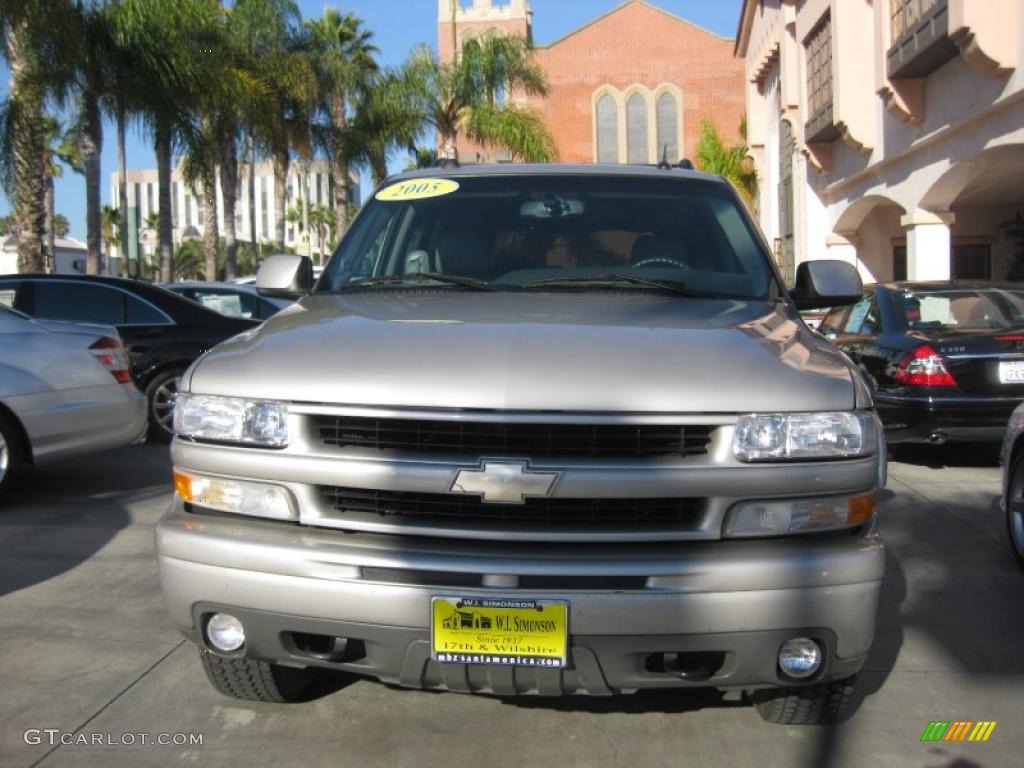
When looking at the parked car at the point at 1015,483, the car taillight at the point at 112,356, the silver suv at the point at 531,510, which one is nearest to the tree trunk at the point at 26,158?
the car taillight at the point at 112,356

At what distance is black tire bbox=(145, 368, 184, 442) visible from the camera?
373 inches

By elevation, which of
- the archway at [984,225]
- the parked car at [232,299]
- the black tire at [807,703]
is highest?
the archway at [984,225]

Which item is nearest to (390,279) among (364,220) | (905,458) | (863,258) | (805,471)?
(364,220)

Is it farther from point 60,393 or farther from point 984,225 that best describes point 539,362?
point 984,225

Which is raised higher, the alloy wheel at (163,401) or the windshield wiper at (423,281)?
the windshield wiper at (423,281)

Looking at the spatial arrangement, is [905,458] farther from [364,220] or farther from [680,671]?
[680,671]

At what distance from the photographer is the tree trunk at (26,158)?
1612 cm

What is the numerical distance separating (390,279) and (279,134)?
23.1m

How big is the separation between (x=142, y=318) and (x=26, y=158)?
8.37 metres

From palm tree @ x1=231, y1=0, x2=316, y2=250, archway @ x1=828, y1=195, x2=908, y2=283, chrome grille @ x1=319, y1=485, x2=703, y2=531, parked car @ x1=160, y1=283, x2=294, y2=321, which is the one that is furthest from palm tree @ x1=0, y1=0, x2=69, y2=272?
archway @ x1=828, y1=195, x2=908, y2=283

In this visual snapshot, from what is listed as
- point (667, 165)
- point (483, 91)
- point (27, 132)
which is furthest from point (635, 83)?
point (667, 165)

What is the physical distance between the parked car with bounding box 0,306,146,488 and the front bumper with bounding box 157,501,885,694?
4.30 meters

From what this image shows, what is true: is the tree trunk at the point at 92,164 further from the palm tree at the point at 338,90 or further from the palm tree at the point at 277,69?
the palm tree at the point at 338,90

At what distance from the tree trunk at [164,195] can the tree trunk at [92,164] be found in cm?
107
